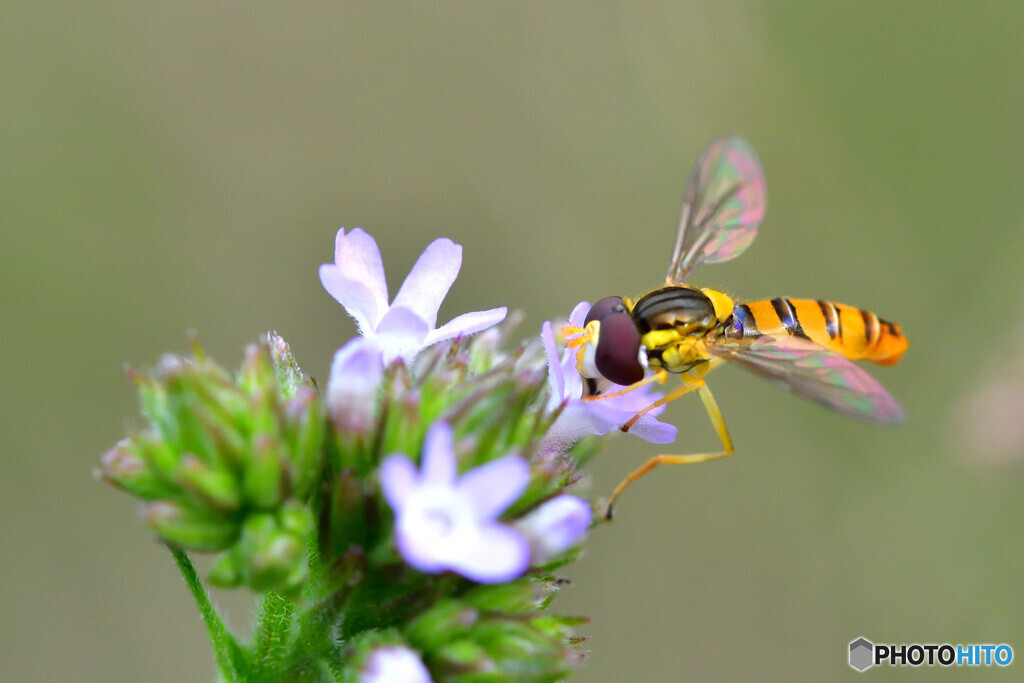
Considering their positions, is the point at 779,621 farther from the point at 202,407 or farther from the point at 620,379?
the point at 202,407

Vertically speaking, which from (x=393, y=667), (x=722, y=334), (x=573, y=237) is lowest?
(x=393, y=667)

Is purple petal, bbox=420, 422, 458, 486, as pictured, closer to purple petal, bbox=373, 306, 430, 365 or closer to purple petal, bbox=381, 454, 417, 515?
purple petal, bbox=381, 454, 417, 515

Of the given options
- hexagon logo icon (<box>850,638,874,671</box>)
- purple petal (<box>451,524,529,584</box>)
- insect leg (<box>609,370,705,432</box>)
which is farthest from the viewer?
hexagon logo icon (<box>850,638,874,671</box>)

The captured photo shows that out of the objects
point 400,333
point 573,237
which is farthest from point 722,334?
point 573,237

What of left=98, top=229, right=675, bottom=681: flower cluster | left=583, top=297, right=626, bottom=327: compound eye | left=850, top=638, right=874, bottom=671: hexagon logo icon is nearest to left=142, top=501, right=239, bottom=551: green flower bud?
left=98, top=229, right=675, bottom=681: flower cluster

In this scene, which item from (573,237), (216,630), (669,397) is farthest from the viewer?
(573,237)

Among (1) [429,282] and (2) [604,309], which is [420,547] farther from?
(2) [604,309]

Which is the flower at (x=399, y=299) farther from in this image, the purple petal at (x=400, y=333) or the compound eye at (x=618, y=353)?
the compound eye at (x=618, y=353)
